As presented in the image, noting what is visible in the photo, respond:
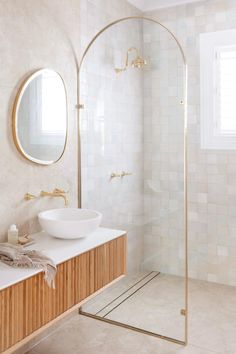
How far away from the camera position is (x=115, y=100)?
9.04ft

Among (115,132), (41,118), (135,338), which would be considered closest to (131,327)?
(135,338)

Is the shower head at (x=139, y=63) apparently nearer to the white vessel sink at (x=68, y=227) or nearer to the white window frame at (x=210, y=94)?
the white window frame at (x=210, y=94)

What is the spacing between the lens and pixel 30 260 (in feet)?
5.89

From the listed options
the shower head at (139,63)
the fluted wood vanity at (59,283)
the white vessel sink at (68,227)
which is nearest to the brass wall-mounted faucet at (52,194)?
the white vessel sink at (68,227)

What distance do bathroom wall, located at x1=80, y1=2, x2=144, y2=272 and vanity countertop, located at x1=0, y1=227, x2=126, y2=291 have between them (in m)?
0.22

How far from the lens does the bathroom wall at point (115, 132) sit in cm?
272

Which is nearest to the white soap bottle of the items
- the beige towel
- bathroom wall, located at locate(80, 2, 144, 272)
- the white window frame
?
the beige towel

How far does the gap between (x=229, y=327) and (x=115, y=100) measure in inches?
74.3

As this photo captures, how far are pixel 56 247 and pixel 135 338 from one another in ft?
3.22

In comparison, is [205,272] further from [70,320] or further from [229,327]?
[70,320]

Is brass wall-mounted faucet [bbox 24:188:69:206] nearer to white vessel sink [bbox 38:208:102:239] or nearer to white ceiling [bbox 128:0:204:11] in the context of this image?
white vessel sink [bbox 38:208:102:239]

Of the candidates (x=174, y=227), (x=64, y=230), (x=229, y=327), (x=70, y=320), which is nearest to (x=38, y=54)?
(x=64, y=230)

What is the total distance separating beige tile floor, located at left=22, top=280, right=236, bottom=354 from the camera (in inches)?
96.7

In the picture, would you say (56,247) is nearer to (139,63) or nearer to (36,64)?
(36,64)
